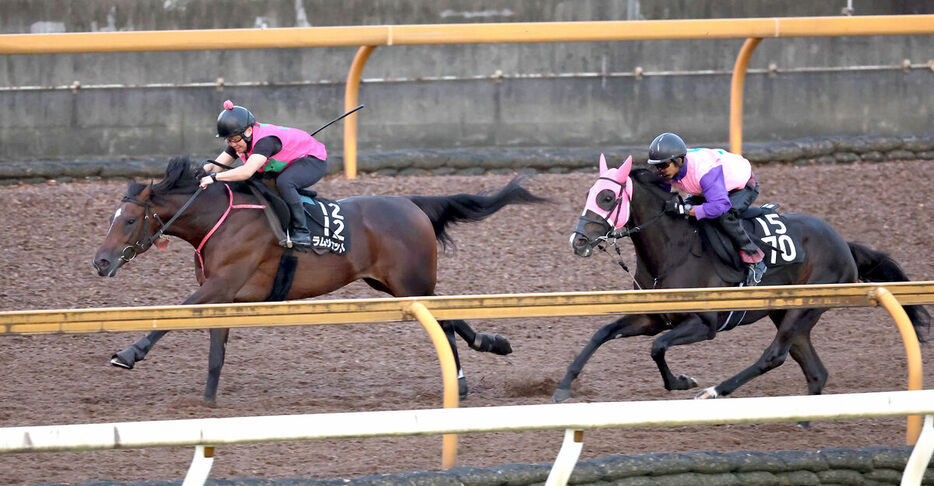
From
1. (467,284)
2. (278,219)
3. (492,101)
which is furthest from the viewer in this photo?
(492,101)

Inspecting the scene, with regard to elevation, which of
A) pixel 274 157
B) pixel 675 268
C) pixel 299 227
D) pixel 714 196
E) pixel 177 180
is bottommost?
pixel 675 268

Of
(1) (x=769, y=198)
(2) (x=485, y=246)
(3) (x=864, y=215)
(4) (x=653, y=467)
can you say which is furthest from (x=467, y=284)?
(4) (x=653, y=467)

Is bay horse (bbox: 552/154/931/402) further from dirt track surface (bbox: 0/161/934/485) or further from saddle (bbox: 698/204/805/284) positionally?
dirt track surface (bbox: 0/161/934/485)

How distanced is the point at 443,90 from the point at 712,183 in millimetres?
5522

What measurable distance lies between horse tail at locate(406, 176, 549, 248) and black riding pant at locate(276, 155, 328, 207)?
29.4 inches

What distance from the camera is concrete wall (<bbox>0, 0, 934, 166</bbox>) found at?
11570mm

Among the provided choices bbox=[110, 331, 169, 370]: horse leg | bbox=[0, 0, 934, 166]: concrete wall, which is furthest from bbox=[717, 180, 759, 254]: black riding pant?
bbox=[0, 0, 934, 166]: concrete wall

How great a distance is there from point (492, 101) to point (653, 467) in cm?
738

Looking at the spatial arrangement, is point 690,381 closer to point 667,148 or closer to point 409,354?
point 667,148

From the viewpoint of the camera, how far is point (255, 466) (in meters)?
5.21

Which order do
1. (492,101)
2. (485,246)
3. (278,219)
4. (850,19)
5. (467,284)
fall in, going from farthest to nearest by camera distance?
(492,101)
(850,19)
(485,246)
(467,284)
(278,219)

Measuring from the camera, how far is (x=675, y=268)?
268 inches

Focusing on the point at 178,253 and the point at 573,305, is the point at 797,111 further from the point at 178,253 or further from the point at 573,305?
the point at 573,305

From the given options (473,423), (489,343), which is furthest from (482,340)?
(473,423)
